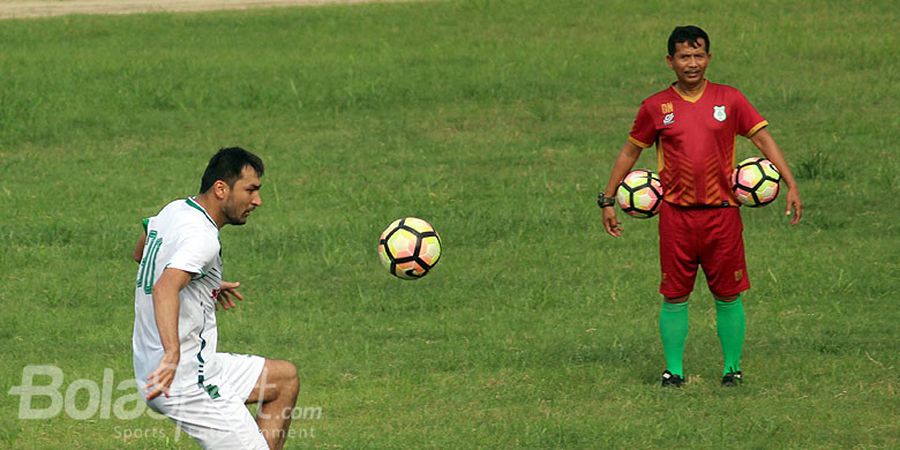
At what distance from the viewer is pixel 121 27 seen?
981 inches

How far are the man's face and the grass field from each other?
Result: 216 centimetres

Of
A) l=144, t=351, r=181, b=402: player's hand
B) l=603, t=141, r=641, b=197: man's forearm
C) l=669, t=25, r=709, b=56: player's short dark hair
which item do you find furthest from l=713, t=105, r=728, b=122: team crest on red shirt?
l=144, t=351, r=181, b=402: player's hand

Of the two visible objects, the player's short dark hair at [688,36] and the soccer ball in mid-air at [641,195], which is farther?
the soccer ball in mid-air at [641,195]

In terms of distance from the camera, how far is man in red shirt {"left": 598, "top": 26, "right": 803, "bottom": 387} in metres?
10.6

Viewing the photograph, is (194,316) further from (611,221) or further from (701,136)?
(701,136)

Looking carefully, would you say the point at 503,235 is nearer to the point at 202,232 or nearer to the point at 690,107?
the point at 690,107

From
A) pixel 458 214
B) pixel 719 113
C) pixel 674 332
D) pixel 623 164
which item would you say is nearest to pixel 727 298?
pixel 674 332

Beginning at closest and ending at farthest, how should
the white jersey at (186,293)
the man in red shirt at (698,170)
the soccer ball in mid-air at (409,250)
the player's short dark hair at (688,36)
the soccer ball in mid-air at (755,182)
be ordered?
the white jersey at (186,293) → the player's short dark hair at (688,36) → the man in red shirt at (698,170) → the soccer ball in mid-air at (409,250) → the soccer ball in mid-air at (755,182)

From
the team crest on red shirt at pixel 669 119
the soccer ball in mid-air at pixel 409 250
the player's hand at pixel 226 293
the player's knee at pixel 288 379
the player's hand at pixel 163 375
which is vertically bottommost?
the player's knee at pixel 288 379

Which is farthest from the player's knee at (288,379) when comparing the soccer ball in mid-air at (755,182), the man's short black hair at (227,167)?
the soccer ball in mid-air at (755,182)

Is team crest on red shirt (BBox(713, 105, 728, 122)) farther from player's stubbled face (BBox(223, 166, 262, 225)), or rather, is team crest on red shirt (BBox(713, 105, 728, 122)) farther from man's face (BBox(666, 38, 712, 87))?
player's stubbled face (BBox(223, 166, 262, 225))

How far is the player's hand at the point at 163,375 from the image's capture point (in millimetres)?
7711

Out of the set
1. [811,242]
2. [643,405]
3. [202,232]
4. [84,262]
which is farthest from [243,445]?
[811,242]

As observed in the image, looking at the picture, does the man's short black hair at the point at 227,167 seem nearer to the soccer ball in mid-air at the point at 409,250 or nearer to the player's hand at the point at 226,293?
the player's hand at the point at 226,293
